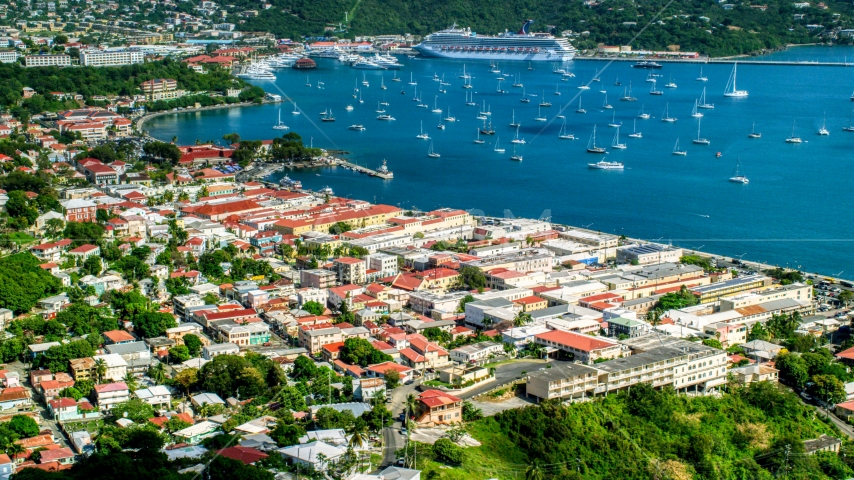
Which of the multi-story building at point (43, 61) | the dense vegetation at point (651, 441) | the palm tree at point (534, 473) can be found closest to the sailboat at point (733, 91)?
the multi-story building at point (43, 61)

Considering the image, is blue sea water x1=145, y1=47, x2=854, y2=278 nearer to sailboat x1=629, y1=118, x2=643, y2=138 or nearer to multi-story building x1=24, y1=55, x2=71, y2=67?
sailboat x1=629, y1=118, x2=643, y2=138

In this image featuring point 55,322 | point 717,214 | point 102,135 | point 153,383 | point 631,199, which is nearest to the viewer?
point 153,383

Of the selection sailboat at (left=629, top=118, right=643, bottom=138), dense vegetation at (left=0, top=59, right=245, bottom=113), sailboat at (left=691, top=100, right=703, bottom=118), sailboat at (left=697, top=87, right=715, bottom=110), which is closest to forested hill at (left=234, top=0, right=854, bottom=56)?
sailboat at (left=697, top=87, right=715, bottom=110)

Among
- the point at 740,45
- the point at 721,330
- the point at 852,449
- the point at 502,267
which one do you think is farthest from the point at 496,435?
the point at 740,45

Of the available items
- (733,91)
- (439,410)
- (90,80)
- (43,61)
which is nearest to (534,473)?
(439,410)

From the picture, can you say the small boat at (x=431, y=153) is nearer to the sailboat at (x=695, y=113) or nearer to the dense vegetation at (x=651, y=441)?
the sailboat at (x=695, y=113)

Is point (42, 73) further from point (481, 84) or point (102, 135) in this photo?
point (481, 84)
